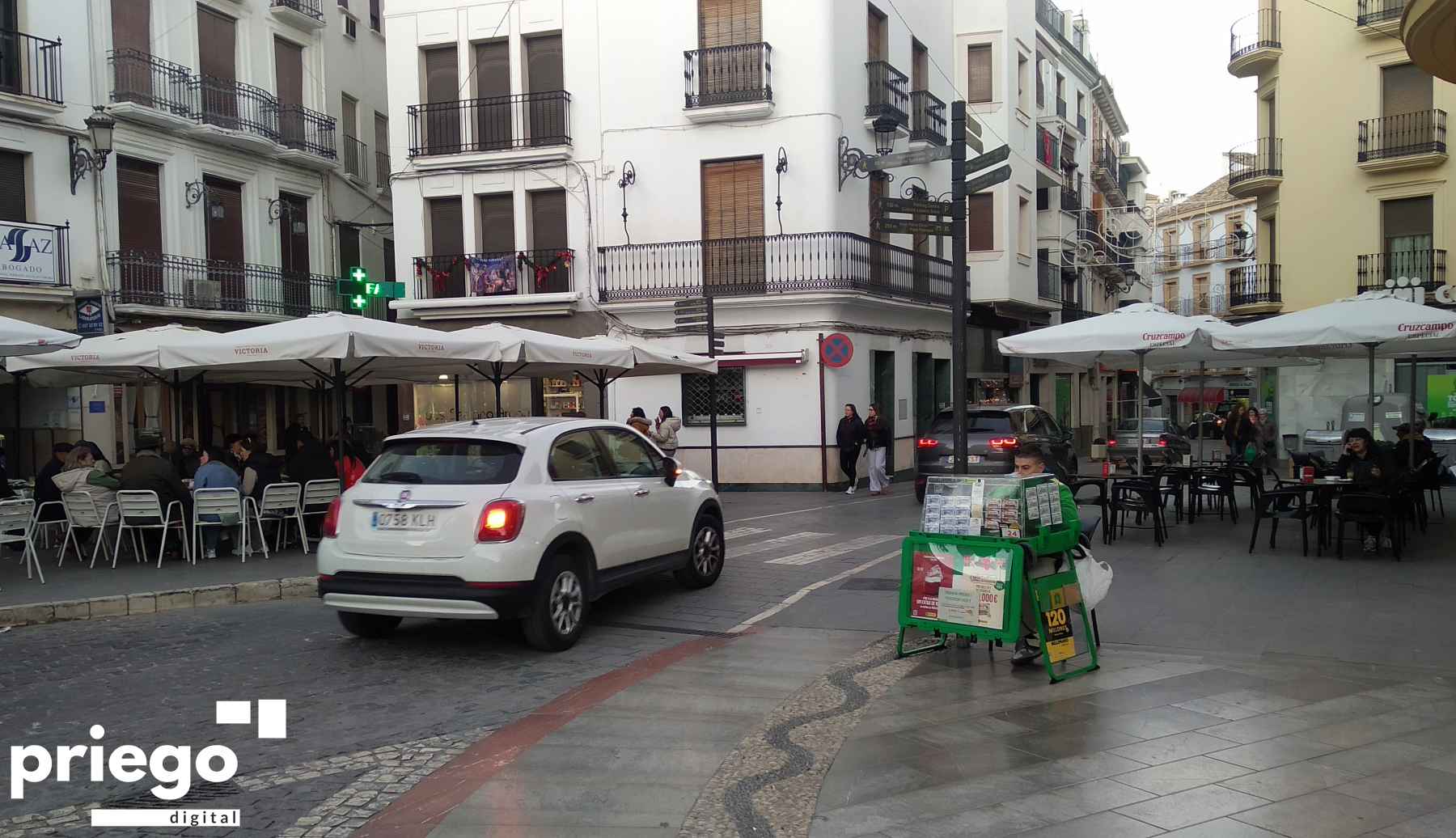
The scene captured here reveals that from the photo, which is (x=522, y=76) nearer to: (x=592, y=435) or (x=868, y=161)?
(x=868, y=161)

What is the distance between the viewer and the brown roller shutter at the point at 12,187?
768 inches

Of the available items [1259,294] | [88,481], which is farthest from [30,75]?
[1259,294]

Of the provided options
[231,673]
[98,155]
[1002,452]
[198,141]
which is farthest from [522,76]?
[231,673]

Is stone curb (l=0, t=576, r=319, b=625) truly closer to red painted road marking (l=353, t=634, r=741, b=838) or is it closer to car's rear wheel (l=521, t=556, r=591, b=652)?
car's rear wheel (l=521, t=556, r=591, b=652)

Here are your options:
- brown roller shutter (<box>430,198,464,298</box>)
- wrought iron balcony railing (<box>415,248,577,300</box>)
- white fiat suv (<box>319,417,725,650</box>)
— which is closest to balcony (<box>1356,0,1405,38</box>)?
wrought iron balcony railing (<box>415,248,577,300</box>)

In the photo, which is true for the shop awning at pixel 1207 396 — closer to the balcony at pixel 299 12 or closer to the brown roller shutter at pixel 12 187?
the balcony at pixel 299 12

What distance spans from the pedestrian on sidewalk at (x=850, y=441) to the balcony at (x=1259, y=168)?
15.3 m

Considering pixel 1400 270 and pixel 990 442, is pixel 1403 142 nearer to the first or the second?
pixel 1400 270

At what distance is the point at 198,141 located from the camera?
23141 millimetres

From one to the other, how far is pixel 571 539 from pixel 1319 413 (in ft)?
84.4

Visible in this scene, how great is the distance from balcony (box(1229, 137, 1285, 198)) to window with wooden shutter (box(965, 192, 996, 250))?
22.5ft

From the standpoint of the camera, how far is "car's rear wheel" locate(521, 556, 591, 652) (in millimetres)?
7535

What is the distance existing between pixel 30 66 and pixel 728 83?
13.2 meters

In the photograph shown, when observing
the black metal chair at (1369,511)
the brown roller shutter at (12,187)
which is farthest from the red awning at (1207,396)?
the brown roller shutter at (12,187)
